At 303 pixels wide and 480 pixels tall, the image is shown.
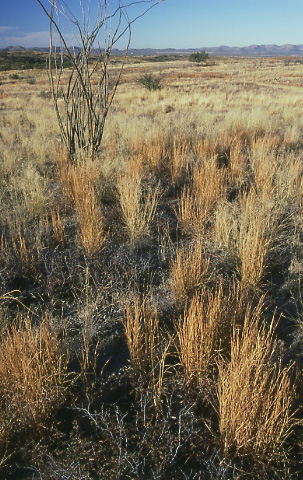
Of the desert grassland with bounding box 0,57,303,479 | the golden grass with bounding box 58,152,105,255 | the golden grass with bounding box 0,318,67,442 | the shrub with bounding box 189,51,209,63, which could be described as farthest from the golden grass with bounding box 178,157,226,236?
the shrub with bounding box 189,51,209,63

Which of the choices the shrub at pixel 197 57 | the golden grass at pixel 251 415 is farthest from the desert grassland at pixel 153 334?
the shrub at pixel 197 57

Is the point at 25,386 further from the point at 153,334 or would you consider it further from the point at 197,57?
the point at 197,57

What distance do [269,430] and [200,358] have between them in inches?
17.3

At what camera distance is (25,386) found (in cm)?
136

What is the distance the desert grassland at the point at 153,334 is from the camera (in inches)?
50.6

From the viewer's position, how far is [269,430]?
1213mm

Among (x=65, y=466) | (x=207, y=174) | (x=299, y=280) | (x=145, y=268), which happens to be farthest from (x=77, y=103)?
(x=65, y=466)

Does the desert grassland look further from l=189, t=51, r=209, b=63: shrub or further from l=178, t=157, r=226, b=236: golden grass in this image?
l=189, t=51, r=209, b=63: shrub

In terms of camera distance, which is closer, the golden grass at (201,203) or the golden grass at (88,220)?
the golden grass at (88,220)

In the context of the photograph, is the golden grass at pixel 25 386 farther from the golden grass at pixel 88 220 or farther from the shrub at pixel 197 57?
the shrub at pixel 197 57

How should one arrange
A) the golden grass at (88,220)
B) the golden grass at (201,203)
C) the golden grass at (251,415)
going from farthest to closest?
the golden grass at (201,203)
the golden grass at (88,220)
the golden grass at (251,415)

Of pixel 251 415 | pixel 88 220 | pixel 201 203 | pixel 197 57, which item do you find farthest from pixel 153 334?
pixel 197 57

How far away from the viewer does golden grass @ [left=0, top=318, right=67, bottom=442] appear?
1.35 meters

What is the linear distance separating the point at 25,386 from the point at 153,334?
68cm
